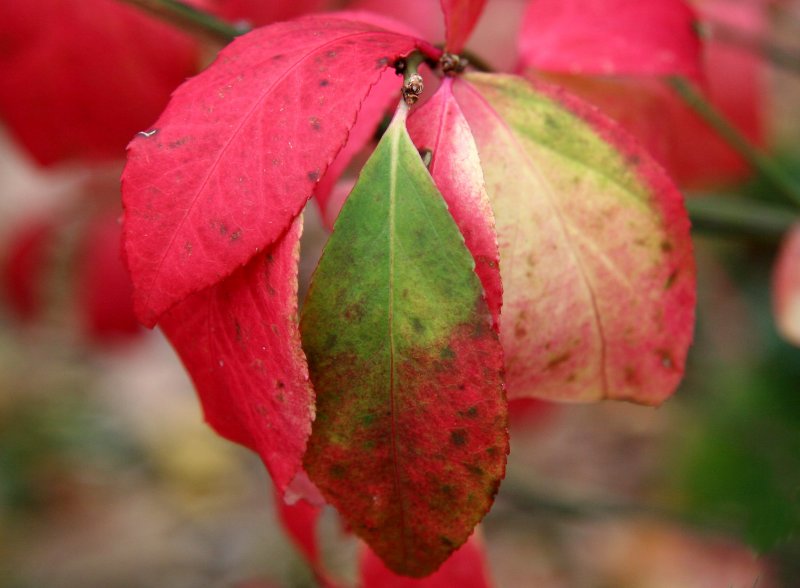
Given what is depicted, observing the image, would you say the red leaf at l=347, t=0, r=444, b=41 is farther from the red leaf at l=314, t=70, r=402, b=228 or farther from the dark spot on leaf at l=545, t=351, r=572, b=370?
the dark spot on leaf at l=545, t=351, r=572, b=370

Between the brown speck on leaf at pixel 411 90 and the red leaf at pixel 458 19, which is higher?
the red leaf at pixel 458 19

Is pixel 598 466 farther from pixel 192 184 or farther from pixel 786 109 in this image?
pixel 192 184

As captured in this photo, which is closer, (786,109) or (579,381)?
(579,381)

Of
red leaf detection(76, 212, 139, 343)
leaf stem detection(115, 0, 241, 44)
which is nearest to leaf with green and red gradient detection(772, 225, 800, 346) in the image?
leaf stem detection(115, 0, 241, 44)

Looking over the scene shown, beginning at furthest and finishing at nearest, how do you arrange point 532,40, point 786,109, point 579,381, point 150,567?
point 786,109 < point 150,567 < point 532,40 < point 579,381

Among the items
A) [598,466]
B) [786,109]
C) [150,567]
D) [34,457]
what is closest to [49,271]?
[34,457]

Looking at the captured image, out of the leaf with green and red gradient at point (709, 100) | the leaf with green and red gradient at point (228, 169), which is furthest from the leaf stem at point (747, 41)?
the leaf with green and red gradient at point (228, 169)

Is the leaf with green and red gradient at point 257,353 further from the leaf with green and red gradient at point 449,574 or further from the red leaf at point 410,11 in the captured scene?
the red leaf at point 410,11
